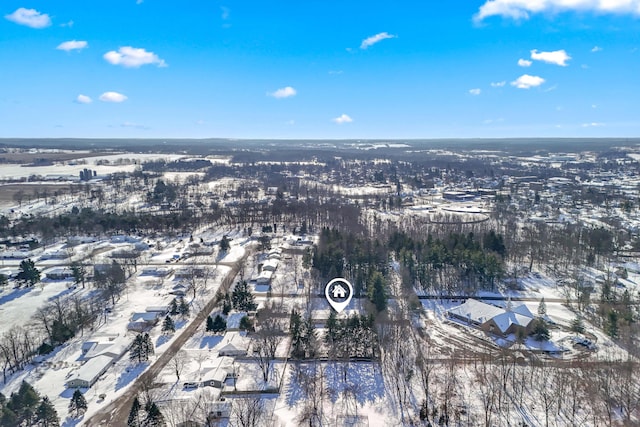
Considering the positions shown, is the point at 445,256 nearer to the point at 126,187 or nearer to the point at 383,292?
the point at 383,292

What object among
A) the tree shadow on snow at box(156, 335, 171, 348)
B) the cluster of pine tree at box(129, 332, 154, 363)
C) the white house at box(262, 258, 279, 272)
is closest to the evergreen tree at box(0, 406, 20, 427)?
the cluster of pine tree at box(129, 332, 154, 363)

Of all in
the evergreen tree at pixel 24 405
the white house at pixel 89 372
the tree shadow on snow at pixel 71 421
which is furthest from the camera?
the white house at pixel 89 372

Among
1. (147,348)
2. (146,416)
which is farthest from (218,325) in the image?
(146,416)

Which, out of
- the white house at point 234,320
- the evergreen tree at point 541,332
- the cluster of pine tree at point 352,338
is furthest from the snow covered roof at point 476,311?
the white house at point 234,320

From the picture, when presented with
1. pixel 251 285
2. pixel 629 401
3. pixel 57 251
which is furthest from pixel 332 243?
pixel 57 251

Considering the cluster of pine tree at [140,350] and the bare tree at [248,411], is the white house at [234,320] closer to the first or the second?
the cluster of pine tree at [140,350]

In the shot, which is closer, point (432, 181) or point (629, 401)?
point (629, 401)

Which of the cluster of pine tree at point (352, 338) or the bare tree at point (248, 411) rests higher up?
the cluster of pine tree at point (352, 338)
